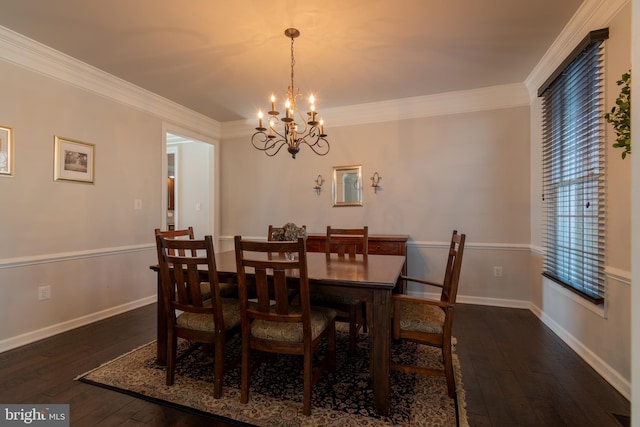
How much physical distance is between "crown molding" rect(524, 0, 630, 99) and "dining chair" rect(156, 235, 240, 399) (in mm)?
2971

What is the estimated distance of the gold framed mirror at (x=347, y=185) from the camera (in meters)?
4.07

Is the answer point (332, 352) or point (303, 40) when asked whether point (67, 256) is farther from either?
point (303, 40)

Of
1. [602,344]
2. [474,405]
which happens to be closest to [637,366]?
[474,405]

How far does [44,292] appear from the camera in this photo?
105 inches

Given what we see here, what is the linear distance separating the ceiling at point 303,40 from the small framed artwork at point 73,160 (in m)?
0.82

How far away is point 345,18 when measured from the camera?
2.21 meters

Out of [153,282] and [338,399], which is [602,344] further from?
[153,282]

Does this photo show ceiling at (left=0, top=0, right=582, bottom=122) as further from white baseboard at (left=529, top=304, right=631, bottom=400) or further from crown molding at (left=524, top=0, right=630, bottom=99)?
white baseboard at (left=529, top=304, right=631, bottom=400)

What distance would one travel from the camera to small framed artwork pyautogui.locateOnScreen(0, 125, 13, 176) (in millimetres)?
2404

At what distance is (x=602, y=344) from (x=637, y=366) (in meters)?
1.59

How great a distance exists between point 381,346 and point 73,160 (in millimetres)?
3292

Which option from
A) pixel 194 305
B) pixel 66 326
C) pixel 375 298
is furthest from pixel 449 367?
pixel 66 326

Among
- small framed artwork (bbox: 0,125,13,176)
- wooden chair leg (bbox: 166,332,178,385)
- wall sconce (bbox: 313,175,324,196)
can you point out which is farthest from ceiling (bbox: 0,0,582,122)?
wooden chair leg (bbox: 166,332,178,385)

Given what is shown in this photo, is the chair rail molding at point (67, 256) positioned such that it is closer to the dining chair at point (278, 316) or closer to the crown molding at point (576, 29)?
the dining chair at point (278, 316)
